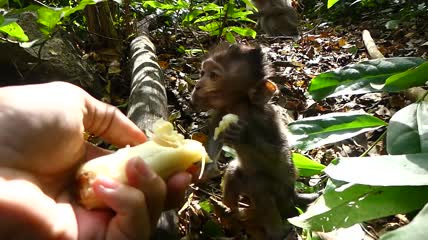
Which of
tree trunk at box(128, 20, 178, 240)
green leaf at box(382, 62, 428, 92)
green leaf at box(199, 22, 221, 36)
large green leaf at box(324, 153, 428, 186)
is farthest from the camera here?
green leaf at box(199, 22, 221, 36)

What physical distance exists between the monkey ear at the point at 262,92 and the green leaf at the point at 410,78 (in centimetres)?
133

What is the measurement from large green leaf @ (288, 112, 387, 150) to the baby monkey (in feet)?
2.63

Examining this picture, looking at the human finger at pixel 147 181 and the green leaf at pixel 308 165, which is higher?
the human finger at pixel 147 181

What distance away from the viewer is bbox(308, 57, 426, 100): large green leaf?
243 centimetres

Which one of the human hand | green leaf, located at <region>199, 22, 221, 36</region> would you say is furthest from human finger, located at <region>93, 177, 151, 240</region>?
green leaf, located at <region>199, 22, 221, 36</region>

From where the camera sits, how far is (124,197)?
1.72m

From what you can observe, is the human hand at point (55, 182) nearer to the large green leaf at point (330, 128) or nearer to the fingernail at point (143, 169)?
the fingernail at point (143, 169)

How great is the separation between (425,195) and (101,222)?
106 centimetres

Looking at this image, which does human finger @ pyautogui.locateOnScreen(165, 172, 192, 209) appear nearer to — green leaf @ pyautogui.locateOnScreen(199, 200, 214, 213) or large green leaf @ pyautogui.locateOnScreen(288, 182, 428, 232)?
large green leaf @ pyautogui.locateOnScreen(288, 182, 428, 232)

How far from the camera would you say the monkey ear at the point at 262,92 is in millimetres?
3449

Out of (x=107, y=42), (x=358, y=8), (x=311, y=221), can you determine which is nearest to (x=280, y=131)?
(x=311, y=221)

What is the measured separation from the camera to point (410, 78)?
2.07 metres

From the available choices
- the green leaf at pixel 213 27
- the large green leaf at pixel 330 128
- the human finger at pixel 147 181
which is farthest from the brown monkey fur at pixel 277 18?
the human finger at pixel 147 181

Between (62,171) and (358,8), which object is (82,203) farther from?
(358,8)
